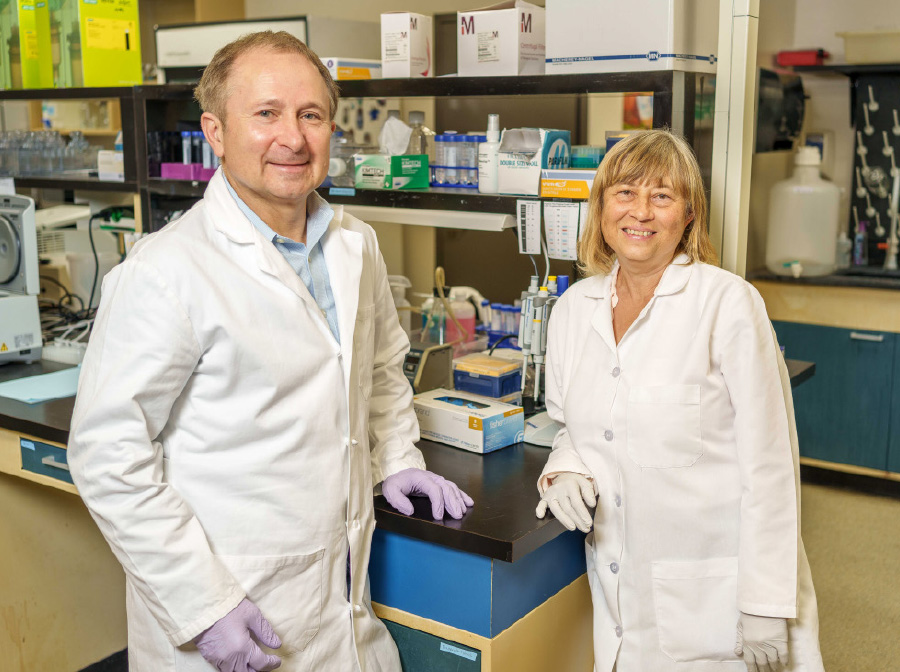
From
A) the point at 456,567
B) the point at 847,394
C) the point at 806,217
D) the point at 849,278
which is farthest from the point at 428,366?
the point at 806,217

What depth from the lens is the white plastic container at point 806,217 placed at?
13.5 feet

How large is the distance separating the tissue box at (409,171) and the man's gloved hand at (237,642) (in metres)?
1.32

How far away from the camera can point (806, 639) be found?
5.06 feet

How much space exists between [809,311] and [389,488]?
9.22 feet

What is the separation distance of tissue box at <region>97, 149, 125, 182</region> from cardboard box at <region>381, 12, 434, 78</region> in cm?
105

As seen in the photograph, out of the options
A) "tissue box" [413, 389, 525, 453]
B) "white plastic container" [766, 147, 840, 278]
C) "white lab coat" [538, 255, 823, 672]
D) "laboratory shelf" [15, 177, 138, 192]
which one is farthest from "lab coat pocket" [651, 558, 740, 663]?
"white plastic container" [766, 147, 840, 278]

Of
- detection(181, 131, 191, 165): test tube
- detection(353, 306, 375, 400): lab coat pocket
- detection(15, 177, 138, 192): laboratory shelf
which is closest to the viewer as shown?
detection(353, 306, 375, 400): lab coat pocket

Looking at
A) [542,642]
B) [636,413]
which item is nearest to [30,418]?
[542,642]

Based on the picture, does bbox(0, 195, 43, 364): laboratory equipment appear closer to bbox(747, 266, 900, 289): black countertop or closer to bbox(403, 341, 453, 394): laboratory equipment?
bbox(403, 341, 453, 394): laboratory equipment

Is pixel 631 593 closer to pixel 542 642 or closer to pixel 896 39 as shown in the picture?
pixel 542 642

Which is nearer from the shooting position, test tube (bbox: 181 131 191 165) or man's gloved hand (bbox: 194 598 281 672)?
man's gloved hand (bbox: 194 598 281 672)

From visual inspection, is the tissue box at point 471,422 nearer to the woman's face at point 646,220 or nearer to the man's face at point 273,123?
the woman's face at point 646,220

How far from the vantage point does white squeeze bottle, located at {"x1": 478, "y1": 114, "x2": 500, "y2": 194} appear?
225 centimetres

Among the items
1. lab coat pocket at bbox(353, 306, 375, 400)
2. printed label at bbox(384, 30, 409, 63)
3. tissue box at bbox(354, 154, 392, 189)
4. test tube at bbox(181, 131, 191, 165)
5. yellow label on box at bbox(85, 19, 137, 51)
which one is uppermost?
yellow label on box at bbox(85, 19, 137, 51)
